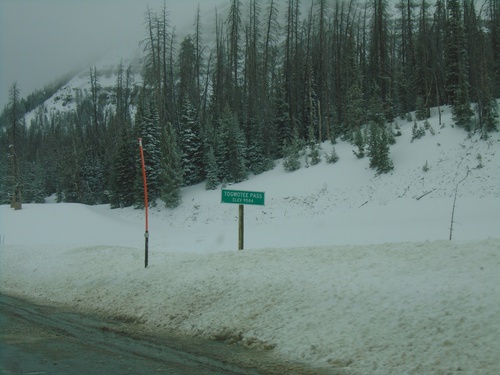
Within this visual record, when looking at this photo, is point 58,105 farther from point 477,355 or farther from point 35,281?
point 477,355

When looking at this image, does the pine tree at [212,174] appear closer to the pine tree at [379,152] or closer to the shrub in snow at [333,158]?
the shrub in snow at [333,158]

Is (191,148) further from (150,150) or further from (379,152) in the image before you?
(379,152)

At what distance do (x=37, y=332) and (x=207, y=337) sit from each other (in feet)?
10.4

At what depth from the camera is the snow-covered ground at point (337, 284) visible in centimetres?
522

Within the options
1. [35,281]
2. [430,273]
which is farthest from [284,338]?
[35,281]

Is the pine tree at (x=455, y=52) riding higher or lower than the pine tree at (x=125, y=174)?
higher

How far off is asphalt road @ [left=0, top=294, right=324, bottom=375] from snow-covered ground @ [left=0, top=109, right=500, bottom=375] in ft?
1.35

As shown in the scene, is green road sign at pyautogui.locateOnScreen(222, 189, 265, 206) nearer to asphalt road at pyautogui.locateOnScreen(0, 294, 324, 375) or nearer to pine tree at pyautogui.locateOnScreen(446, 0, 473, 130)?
asphalt road at pyautogui.locateOnScreen(0, 294, 324, 375)

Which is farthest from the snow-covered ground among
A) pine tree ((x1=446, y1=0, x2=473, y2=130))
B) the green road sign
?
pine tree ((x1=446, y1=0, x2=473, y2=130))

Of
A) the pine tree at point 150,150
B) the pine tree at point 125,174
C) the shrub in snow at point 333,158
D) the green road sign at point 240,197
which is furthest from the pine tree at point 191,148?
the green road sign at point 240,197

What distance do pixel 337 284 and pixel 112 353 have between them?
3812 millimetres

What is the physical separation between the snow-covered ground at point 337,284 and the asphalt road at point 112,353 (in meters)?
0.41

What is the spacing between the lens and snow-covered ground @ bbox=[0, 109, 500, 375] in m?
5.22

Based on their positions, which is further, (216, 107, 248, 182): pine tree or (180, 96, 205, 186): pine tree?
(180, 96, 205, 186): pine tree
